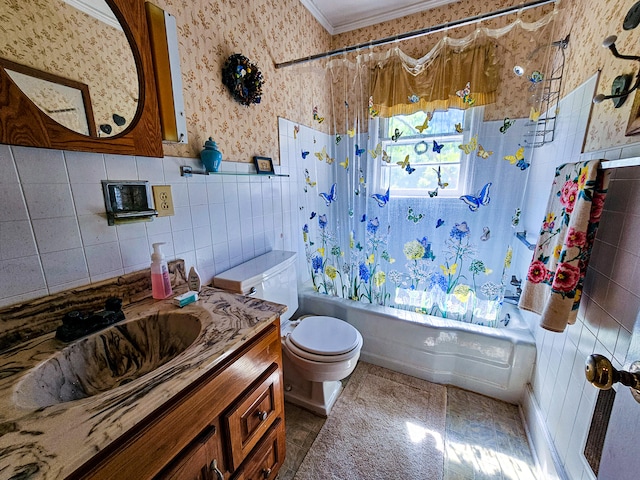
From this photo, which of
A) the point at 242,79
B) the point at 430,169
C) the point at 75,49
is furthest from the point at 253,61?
the point at 430,169

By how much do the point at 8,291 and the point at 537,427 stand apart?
6.90ft

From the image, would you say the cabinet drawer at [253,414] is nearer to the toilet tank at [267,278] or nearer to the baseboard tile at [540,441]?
the toilet tank at [267,278]

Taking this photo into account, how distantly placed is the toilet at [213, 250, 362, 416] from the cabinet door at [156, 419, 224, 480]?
0.59 m

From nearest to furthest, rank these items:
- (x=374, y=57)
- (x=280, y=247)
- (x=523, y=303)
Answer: (x=523, y=303), (x=374, y=57), (x=280, y=247)

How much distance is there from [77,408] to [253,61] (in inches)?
65.8

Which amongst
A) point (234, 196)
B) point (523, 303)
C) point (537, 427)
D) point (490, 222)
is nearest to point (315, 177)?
point (234, 196)

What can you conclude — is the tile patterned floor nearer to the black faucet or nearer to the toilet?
the toilet

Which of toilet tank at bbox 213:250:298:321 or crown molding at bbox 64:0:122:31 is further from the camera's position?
toilet tank at bbox 213:250:298:321

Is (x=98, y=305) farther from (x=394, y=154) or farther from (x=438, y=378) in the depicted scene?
(x=438, y=378)

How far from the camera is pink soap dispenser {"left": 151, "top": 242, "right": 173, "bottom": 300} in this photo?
3.13 ft

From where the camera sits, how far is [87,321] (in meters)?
0.76

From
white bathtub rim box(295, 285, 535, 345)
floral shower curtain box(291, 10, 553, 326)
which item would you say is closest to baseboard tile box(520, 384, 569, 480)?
white bathtub rim box(295, 285, 535, 345)

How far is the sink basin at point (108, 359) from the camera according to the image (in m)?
0.61

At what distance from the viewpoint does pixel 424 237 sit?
65.6 inches
